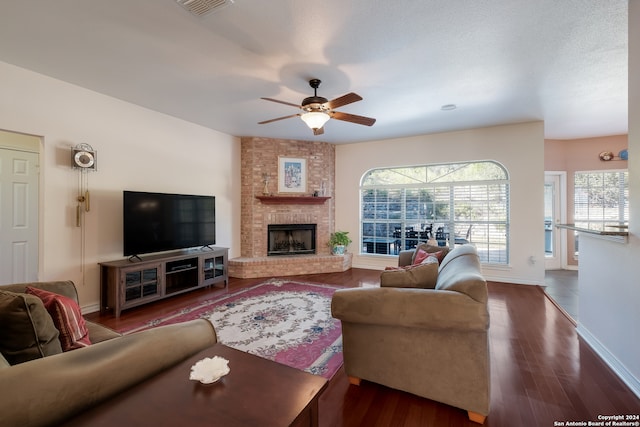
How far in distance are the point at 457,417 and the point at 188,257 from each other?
368cm

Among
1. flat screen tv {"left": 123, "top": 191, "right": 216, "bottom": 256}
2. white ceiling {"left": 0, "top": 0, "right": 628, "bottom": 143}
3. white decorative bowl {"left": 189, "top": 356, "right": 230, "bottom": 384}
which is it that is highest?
white ceiling {"left": 0, "top": 0, "right": 628, "bottom": 143}

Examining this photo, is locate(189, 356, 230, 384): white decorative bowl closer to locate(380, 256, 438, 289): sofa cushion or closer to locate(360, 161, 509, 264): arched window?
locate(380, 256, 438, 289): sofa cushion

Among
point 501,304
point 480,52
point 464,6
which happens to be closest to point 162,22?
point 464,6

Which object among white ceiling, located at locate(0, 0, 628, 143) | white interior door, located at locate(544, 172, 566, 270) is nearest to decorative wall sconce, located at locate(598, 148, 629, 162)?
white interior door, located at locate(544, 172, 566, 270)

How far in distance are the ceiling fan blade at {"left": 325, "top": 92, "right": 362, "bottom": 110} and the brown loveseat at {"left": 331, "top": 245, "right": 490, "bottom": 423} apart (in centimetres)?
173

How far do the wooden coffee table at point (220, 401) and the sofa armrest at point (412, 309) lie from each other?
0.85m

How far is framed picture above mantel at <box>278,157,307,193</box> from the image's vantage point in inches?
221

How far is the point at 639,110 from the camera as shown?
76.1 inches

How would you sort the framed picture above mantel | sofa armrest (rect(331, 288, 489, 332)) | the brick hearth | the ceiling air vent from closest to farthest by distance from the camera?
1. sofa armrest (rect(331, 288, 489, 332))
2. the ceiling air vent
3. the brick hearth
4. the framed picture above mantel

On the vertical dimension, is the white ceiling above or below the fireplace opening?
above

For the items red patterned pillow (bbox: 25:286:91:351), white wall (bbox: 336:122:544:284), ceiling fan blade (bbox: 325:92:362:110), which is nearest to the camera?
red patterned pillow (bbox: 25:286:91:351)

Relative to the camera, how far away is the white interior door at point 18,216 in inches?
135

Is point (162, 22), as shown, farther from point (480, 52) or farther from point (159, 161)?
point (480, 52)

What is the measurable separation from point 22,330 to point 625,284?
3627mm
